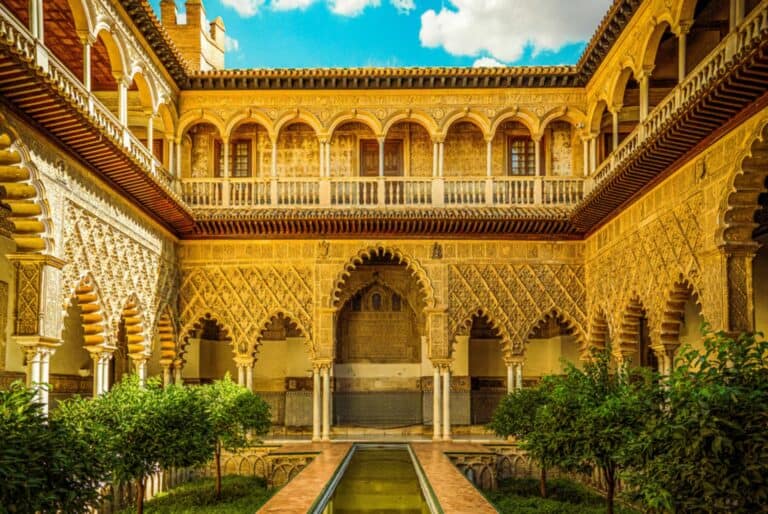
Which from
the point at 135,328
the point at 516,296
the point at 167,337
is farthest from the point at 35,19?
the point at 516,296

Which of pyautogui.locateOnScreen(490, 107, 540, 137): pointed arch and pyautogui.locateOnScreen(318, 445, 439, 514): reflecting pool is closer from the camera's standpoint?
pyautogui.locateOnScreen(318, 445, 439, 514): reflecting pool

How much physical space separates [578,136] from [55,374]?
11.3 metres

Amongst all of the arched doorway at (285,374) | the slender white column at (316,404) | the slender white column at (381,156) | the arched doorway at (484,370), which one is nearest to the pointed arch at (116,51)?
the slender white column at (381,156)

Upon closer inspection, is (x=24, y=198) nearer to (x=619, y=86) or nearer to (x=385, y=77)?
(x=385, y=77)

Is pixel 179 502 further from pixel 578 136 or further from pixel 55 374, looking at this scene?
pixel 578 136

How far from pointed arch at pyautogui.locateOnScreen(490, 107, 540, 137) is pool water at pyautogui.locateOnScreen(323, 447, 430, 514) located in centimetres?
678

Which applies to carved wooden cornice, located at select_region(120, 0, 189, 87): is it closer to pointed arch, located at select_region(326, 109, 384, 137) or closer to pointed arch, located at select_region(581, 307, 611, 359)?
pointed arch, located at select_region(326, 109, 384, 137)

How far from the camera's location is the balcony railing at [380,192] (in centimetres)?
1639

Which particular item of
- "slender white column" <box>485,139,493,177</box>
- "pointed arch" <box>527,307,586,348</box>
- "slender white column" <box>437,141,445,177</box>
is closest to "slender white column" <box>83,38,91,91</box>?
"slender white column" <box>437,141,445,177</box>

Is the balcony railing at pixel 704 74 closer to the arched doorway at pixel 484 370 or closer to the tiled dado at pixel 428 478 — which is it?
the tiled dado at pixel 428 478

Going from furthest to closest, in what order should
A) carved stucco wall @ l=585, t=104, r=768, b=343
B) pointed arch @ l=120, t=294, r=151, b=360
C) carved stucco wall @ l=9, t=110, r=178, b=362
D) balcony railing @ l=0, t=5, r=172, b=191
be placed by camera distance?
pointed arch @ l=120, t=294, r=151, b=360 < carved stucco wall @ l=9, t=110, r=178, b=362 < carved stucco wall @ l=585, t=104, r=768, b=343 < balcony railing @ l=0, t=5, r=172, b=191

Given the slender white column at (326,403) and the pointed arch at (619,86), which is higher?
the pointed arch at (619,86)

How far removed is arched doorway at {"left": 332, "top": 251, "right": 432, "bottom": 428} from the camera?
19.6 meters

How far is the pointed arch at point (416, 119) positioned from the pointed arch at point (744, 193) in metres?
7.80
